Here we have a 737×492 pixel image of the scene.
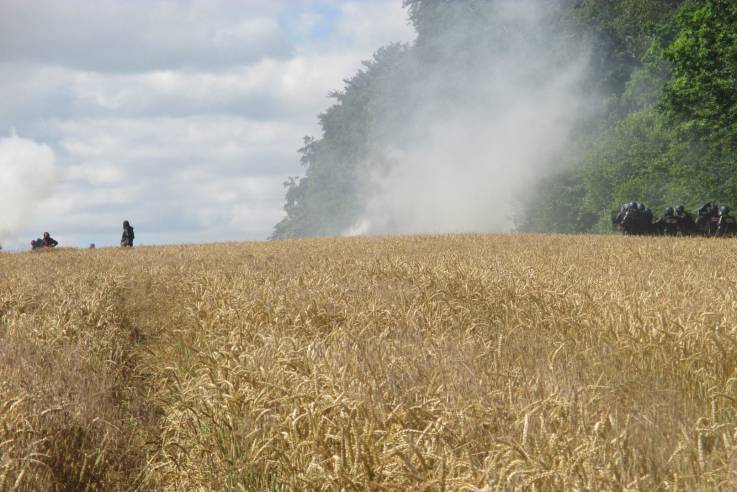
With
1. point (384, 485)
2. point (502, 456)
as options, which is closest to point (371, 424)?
point (384, 485)

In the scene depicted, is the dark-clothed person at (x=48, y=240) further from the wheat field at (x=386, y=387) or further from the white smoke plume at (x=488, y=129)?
the white smoke plume at (x=488, y=129)

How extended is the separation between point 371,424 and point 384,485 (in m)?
0.41

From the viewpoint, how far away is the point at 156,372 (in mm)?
8180

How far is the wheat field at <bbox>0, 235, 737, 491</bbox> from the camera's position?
365 centimetres

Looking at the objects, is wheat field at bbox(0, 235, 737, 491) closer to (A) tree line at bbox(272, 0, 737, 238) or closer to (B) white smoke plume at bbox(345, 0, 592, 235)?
(A) tree line at bbox(272, 0, 737, 238)

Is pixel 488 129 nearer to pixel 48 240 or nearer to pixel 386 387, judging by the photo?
pixel 48 240

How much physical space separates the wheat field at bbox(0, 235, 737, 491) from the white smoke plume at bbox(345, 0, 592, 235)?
37.0m

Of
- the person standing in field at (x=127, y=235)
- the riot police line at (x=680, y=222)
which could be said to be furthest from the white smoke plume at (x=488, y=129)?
the person standing in field at (x=127, y=235)

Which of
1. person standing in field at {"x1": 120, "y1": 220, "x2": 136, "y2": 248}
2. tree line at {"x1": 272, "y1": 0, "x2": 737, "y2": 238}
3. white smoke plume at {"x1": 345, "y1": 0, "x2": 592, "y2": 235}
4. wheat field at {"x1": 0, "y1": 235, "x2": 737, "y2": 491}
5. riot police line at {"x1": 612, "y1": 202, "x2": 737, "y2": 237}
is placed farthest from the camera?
white smoke plume at {"x1": 345, "y1": 0, "x2": 592, "y2": 235}

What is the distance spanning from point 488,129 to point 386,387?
163 feet

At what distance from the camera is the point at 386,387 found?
187 inches

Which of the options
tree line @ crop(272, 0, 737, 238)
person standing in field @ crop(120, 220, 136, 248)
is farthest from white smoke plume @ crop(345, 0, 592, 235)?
person standing in field @ crop(120, 220, 136, 248)

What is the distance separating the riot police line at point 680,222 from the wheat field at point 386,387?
16.9m

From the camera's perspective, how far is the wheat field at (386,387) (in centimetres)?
365
